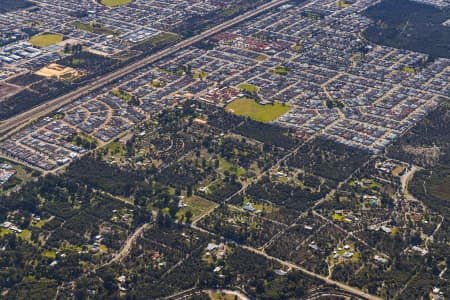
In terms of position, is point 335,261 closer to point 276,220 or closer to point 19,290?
point 276,220

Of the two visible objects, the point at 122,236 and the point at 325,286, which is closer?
the point at 325,286

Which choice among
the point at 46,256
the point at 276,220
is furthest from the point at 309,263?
the point at 46,256

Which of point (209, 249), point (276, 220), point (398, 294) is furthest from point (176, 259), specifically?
point (398, 294)

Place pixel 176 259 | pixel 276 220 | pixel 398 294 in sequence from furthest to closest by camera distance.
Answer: pixel 276 220, pixel 176 259, pixel 398 294

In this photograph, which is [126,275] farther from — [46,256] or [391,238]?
[391,238]

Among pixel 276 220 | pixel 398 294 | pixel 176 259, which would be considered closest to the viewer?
pixel 398 294

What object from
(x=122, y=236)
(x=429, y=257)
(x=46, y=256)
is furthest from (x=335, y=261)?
(x=46, y=256)

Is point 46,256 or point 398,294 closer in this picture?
point 398,294
